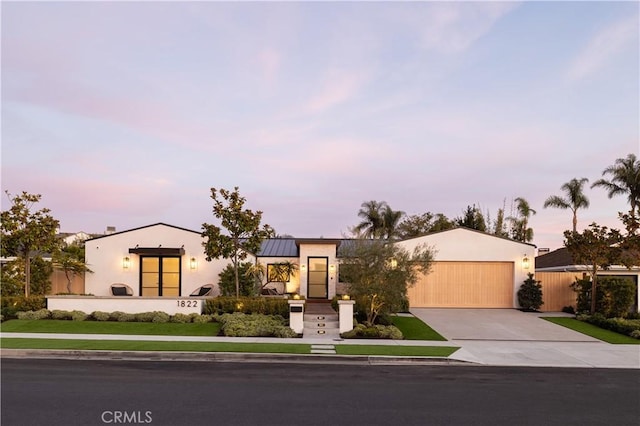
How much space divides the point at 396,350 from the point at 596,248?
1264cm

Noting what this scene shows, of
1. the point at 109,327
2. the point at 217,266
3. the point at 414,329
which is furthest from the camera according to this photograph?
the point at 217,266

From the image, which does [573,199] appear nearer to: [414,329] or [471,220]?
[471,220]

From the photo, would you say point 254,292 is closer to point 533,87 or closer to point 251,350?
point 251,350

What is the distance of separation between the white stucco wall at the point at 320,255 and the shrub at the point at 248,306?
517 cm

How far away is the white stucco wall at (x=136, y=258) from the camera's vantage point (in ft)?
80.4

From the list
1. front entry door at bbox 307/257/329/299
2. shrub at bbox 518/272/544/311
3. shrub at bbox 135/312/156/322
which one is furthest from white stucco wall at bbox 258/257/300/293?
shrub at bbox 518/272/544/311

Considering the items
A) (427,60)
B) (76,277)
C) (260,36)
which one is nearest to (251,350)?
(260,36)

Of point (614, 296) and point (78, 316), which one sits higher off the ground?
point (614, 296)

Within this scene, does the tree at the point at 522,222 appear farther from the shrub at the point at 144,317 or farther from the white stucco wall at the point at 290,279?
the shrub at the point at 144,317

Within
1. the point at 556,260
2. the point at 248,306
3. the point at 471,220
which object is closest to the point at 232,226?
the point at 248,306

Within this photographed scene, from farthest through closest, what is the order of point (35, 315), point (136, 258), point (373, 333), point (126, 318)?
point (136, 258)
point (126, 318)
point (35, 315)
point (373, 333)

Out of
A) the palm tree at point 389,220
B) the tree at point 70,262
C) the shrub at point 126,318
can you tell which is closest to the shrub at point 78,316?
the shrub at point 126,318

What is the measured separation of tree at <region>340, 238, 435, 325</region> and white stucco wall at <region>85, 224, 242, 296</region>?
8787 mm

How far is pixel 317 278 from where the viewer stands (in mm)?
25406
